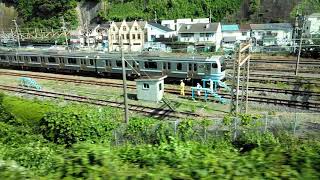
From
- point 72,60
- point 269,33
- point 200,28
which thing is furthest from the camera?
point 269,33

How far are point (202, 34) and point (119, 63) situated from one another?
81.3 feet

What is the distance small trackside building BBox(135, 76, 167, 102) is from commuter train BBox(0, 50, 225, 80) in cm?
173

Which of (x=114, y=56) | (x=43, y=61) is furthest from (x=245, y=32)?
(x=43, y=61)

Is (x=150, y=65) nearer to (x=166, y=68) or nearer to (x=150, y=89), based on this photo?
(x=166, y=68)

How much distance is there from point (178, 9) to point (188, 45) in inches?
953

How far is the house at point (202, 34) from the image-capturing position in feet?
160

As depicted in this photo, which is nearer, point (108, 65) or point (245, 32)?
point (108, 65)

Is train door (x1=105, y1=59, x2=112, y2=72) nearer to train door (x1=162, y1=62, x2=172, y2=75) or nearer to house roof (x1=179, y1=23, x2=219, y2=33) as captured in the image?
train door (x1=162, y1=62, x2=172, y2=75)

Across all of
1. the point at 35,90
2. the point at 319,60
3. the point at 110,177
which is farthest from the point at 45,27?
the point at 110,177

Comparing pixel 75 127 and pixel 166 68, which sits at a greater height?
pixel 166 68

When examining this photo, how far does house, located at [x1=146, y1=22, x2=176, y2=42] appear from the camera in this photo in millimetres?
55200

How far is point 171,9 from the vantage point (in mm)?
70562

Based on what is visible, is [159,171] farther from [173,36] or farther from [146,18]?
[146,18]

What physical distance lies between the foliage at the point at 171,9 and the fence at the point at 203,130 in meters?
56.5
